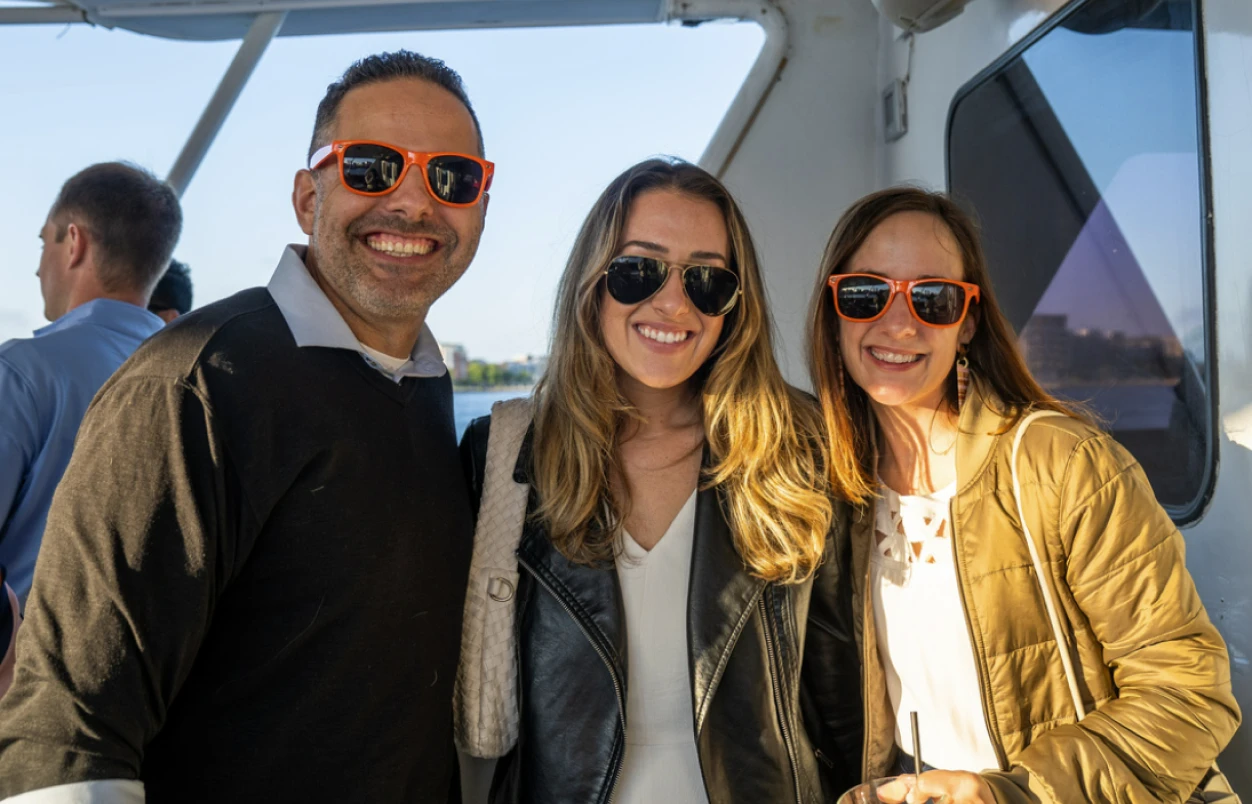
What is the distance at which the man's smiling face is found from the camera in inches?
64.7

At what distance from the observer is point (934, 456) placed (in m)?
1.88

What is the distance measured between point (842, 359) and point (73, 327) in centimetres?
216

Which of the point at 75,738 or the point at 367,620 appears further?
the point at 367,620

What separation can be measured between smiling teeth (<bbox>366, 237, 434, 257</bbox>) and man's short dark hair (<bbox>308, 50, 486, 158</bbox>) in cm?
22

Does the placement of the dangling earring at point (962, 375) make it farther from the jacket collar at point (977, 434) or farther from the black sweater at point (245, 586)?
the black sweater at point (245, 586)

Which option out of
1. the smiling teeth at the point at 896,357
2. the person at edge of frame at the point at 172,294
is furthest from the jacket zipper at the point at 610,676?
the person at edge of frame at the point at 172,294

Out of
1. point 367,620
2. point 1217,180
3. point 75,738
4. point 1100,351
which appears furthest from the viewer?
point 1100,351

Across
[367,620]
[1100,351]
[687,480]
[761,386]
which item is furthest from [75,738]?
[1100,351]

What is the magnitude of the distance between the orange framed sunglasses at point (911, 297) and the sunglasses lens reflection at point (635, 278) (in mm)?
383

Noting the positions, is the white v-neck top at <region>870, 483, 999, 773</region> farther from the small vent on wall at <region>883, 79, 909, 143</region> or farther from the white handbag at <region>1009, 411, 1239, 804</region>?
the small vent on wall at <region>883, 79, 909, 143</region>

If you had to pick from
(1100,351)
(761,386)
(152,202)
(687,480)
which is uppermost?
(152,202)

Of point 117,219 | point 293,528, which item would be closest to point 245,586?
point 293,528

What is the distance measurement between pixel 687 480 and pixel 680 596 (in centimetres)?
27

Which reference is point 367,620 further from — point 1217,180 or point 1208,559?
point 1217,180
